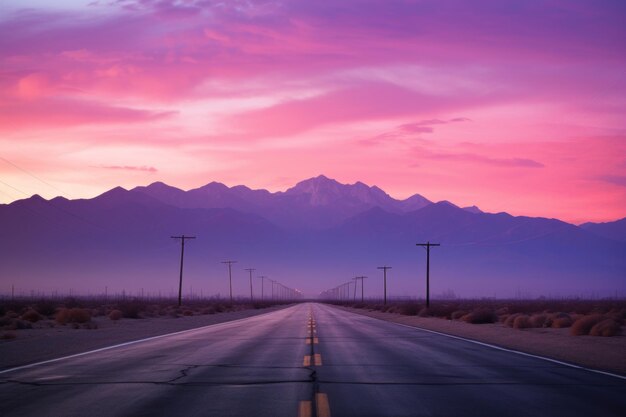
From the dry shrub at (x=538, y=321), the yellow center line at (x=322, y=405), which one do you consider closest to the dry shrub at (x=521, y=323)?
the dry shrub at (x=538, y=321)

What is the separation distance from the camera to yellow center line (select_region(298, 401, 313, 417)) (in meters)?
10.1

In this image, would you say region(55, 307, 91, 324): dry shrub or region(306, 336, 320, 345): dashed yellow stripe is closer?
region(306, 336, 320, 345): dashed yellow stripe

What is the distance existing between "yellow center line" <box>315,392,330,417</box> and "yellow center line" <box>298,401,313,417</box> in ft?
0.37

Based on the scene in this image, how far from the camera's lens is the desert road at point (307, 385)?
420 inches

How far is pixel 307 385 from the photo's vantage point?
12867 millimetres

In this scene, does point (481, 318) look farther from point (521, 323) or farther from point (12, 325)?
point (12, 325)

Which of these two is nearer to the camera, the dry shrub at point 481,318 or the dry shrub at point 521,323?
the dry shrub at point 521,323

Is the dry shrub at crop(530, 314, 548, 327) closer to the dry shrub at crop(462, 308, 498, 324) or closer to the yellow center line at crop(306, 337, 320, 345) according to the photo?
the dry shrub at crop(462, 308, 498, 324)

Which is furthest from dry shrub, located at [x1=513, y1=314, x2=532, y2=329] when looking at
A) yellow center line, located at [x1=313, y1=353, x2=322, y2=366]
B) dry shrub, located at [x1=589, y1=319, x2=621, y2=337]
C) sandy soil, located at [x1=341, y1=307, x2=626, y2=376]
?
yellow center line, located at [x1=313, y1=353, x2=322, y2=366]

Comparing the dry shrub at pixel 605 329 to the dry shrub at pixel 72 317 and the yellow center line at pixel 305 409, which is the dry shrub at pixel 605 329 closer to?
the yellow center line at pixel 305 409

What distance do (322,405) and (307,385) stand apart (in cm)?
213

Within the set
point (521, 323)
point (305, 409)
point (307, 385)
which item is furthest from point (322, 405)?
point (521, 323)

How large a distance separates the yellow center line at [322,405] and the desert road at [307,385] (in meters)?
0.02

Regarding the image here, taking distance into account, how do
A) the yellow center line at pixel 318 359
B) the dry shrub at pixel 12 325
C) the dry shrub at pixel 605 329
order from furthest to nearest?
the dry shrub at pixel 12 325
the dry shrub at pixel 605 329
the yellow center line at pixel 318 359
